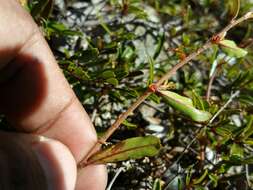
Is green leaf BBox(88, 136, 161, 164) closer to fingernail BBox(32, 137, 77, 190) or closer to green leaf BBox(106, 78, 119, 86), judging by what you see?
fingernail BBox(32, 137, 77, 190)

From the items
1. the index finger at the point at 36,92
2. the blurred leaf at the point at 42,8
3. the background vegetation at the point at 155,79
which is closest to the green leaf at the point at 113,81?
the background vegetation at the point at 155,79

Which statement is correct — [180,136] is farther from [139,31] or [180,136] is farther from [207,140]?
[139,31]

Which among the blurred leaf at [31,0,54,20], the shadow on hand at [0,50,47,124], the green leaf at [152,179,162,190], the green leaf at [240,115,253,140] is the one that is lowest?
the green leaf at [240,115,253,140]

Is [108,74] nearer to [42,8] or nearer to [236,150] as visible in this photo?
[42,8]

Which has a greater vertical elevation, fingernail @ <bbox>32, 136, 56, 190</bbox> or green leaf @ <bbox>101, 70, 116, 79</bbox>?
green leaf @ <bbox>101, 70, 116, 79</bbox>

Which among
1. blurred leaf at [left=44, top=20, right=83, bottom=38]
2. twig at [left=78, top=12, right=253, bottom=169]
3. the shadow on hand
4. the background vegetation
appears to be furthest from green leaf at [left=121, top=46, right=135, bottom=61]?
twig at [left=78, top=12, right=253, bottom=169]

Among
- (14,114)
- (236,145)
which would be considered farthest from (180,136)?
(14,114)

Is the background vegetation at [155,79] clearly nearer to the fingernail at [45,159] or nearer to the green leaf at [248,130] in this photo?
the green leaf at [248,130]
